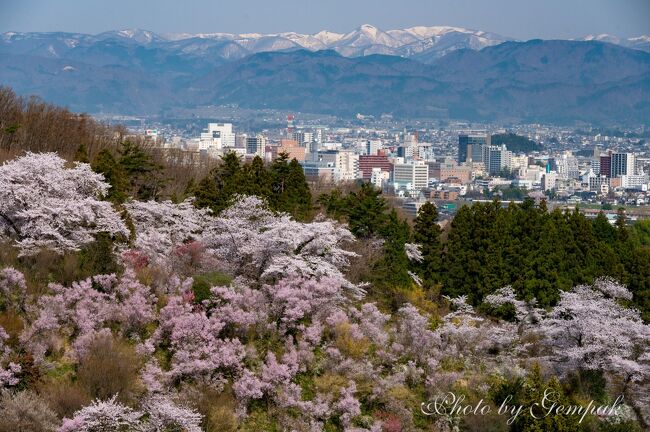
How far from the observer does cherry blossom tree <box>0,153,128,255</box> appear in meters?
13.6

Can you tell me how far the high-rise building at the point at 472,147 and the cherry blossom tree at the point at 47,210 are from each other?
143265 millimetres

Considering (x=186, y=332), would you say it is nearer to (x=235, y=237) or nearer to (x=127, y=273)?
(x=127, y=273)

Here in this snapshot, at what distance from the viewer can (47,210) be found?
1381 centimetres

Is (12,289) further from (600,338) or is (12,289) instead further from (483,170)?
(483,170)

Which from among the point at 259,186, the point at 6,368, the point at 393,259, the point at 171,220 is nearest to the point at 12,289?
the point at 6,368

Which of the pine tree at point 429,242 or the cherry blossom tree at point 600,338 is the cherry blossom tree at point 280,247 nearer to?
the pine tree at point 429,242

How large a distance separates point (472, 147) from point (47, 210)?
14692 cm

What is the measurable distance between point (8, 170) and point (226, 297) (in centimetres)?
391

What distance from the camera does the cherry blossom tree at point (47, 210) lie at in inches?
534

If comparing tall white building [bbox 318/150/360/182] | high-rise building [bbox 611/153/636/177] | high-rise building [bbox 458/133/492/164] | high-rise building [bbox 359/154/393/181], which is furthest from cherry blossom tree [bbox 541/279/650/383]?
high-rise building [bbox 458/133/492/164]

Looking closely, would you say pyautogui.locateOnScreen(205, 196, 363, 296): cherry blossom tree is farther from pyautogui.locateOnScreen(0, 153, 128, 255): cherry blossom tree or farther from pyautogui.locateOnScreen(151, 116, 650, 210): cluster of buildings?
pyautogui.locateOnScreen(151, 116, 650, 210): cluster of buildings

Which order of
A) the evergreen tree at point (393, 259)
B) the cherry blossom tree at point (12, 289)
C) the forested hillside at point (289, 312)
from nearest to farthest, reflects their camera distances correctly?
the forested hillside at point (289, 312), the cherry blossom tree at point (12, 289), the evergreen tree at point (393, 259)

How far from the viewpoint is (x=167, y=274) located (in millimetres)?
13359

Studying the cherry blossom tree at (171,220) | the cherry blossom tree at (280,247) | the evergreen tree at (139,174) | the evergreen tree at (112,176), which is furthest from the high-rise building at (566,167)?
the cherry blossom tree at (280,247)
